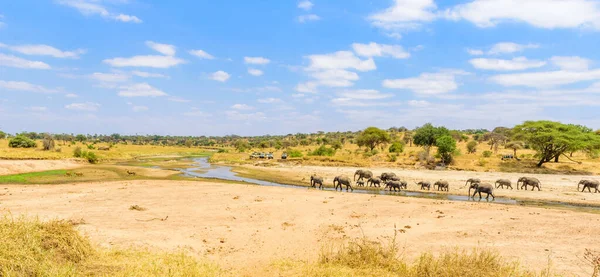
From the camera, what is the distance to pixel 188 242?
473 inches

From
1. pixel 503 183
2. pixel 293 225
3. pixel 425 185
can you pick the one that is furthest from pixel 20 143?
pixel 503 183

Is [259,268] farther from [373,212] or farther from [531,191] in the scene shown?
[531,191]

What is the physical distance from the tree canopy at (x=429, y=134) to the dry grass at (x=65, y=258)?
5143cm

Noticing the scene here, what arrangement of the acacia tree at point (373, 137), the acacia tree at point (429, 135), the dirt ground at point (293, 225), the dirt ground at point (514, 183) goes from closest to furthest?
the dirt ground at point (293, 225) → the dirt ground at point (514, 183) → the acacia tree at point (429, 135) → the acacia tree at point (373, 137)

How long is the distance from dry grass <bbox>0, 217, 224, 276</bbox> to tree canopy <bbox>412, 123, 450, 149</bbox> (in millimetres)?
51435

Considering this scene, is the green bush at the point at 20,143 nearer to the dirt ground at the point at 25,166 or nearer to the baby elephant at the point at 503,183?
the dirt ground at the point at 25,166

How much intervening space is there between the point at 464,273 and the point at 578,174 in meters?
43.6

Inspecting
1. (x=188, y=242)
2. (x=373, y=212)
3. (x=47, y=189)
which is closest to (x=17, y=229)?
(x=188, y=242)

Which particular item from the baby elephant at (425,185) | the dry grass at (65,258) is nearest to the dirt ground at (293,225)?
the dry grass at (65,258)

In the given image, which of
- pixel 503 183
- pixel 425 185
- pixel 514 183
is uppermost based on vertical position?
pixel 503 183

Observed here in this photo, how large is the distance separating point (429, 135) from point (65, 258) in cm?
5373

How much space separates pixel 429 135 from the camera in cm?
5512

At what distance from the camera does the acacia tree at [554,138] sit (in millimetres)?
43844

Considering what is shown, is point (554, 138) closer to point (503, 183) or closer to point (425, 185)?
point (503, 183)
